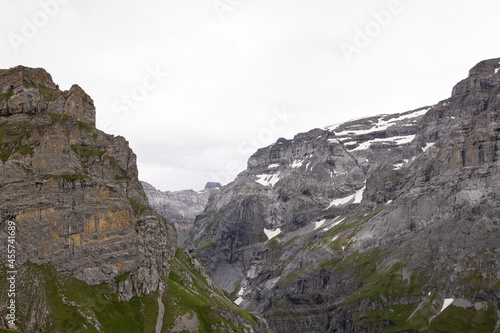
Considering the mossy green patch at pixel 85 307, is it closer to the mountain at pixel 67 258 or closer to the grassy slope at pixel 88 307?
the grassy slope at pixel 88 307

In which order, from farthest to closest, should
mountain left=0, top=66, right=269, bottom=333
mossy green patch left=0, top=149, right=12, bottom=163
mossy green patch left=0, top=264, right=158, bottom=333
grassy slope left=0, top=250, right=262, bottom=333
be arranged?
1. mossy green patch left=0, top=149, right=12, bottom=163
2. mountain left=0, top=66, right=269, bottom=333
3. mossy green patch left=0, top=264, right=158, bottom=333
4. grassy slope left=0, top=250, right=262, bottom=333

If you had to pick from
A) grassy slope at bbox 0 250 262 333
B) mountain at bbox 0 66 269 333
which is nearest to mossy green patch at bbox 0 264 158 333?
grassy slope at bbox 0 250 262 333

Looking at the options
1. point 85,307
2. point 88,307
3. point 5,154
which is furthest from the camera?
point 5,154

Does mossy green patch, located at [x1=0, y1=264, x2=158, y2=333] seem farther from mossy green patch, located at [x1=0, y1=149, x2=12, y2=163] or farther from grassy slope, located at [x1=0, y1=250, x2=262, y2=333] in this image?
mossy green patch, located at [x1=0, y1=149, x2=12, y2=163]

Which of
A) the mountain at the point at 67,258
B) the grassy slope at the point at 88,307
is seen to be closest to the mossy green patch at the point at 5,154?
the mountain at the point at 67,258

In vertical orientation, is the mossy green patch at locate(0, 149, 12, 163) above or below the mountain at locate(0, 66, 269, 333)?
above

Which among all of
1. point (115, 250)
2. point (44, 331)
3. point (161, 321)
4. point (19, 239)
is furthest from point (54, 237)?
point (161, 321)

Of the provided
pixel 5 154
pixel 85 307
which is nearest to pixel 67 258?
pixel 85 307

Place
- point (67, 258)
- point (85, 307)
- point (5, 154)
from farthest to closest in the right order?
point (5, 154)
point (67, 258)
point (85, 307)

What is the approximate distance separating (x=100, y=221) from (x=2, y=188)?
1498 inches

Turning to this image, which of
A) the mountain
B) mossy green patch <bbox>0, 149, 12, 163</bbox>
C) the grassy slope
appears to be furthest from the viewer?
mossy green patch <bbox>0, 149, 12, 163</bbox>

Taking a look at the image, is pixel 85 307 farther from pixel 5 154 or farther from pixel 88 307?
pixel 5 154

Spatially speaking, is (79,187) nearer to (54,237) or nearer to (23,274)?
(54,237)

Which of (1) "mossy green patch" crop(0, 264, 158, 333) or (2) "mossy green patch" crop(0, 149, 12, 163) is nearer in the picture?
(1) "mossy green patch" crop(0, 264, 158, 333)
